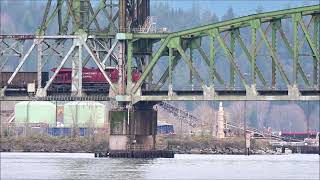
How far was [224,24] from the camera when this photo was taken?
15662cm

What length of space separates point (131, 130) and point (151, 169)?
33.2 meters

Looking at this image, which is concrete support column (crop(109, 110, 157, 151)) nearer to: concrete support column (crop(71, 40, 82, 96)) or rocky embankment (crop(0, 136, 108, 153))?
concrete support column (crop(71, 40, 82, 96))

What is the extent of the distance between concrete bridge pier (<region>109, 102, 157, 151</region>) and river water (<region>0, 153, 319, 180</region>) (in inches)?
240

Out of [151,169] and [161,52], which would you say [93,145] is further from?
[151,169]

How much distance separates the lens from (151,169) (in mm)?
128375

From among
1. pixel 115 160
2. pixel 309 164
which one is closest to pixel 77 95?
pixel 115 160

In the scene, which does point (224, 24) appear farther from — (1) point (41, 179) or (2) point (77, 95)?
(1) point (41, 179)

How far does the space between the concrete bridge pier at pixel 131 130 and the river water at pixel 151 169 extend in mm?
6093

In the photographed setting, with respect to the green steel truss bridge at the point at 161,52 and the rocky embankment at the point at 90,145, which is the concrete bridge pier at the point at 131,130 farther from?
the rocky embankment at the point at 90,145

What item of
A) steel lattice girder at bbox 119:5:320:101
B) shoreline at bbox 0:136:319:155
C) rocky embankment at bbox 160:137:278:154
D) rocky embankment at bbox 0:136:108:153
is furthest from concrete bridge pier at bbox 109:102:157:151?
rocky embankment at bbox 160:137:278:154

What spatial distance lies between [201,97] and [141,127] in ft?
29.2

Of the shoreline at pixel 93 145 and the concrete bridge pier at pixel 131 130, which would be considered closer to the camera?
the concrete bridge pier at pixel 131 130

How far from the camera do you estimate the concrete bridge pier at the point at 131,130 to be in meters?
160

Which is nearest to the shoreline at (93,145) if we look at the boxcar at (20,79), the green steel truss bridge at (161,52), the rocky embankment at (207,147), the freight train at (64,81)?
the rocky embankment at (207,147)
